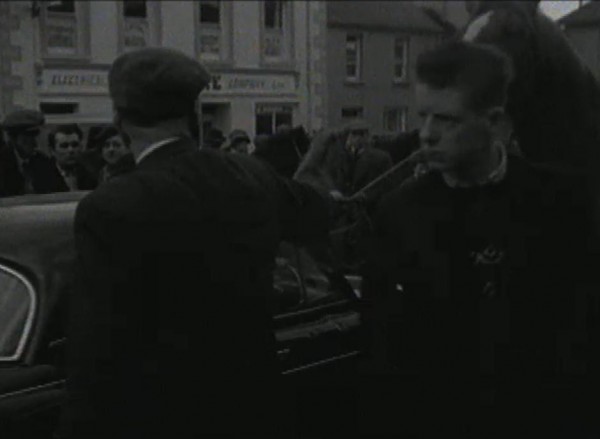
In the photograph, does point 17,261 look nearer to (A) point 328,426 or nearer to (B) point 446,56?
(A) point 328,426

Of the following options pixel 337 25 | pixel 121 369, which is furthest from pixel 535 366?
pixel 337 25

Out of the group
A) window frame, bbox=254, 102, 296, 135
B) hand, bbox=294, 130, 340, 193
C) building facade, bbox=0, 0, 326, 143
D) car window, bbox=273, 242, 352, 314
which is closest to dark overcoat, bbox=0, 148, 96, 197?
hand, bbox=294, 130, 340, 193

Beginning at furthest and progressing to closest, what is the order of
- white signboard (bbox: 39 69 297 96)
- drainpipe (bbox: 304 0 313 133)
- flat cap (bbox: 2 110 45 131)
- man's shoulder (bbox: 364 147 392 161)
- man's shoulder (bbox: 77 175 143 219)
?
drainpipe (bbox: 304 0 313 133) → white signboard (bbox: 39 69 297 96) → man's shoulder (bbox: 364 147 392 161) → flat cap (bbox: 2 110 45 131) → man's shoulder (bbox: 77 175 143 219)

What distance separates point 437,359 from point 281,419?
1.85 ft

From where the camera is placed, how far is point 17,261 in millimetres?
3119

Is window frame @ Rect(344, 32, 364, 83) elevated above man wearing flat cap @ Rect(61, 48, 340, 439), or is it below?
above

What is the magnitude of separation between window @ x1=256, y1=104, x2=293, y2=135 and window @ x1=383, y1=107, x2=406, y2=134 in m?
6.10

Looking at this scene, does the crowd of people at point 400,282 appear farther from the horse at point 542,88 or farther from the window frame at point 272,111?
the window frame at point 272,111

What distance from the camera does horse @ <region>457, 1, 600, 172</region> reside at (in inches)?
111

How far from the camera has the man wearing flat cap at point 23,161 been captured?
7.12 meters

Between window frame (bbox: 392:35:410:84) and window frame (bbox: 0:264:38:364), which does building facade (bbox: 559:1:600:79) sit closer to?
window frame (bbox: 0:264:38:364)

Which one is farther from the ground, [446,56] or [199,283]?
[446,56]

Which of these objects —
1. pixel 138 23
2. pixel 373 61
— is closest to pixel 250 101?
pixel 138 23

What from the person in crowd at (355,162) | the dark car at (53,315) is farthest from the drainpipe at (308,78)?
the dark car at (53,315)
